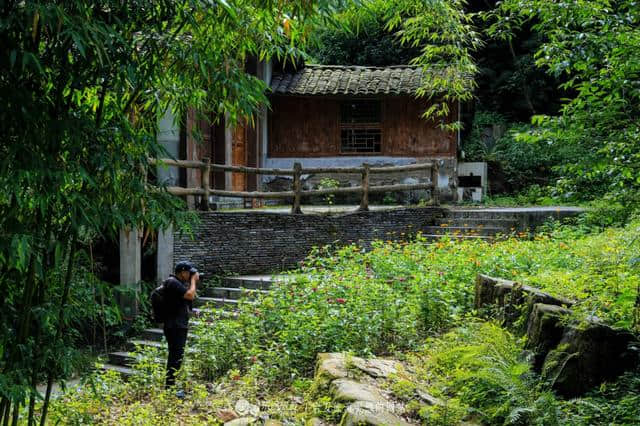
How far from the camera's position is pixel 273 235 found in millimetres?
11820

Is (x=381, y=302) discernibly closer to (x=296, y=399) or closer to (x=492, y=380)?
(x=296, y=399)

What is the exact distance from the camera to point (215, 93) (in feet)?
14.8

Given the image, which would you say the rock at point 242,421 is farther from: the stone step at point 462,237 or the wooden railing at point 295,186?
the stone step at point 462,237

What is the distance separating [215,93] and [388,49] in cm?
1880

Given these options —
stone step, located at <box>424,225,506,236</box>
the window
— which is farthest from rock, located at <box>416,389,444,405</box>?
the window

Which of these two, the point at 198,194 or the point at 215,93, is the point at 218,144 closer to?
the point at 198,194

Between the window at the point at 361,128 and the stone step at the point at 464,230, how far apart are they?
14.1ft

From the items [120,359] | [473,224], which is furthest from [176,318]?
[473,224]

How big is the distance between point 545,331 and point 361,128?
1280cm

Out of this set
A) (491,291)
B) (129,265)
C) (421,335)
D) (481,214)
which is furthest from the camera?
(481,214)

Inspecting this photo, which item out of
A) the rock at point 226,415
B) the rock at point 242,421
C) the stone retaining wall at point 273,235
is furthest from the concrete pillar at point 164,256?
the rock at point 242,421

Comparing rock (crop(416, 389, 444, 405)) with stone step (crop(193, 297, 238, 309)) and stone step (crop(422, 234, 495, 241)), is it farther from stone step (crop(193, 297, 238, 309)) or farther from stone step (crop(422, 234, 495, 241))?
stone step (crop(422, 234, 495, 241))

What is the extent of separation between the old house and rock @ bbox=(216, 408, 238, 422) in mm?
10839

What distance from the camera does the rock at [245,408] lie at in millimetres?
5539
